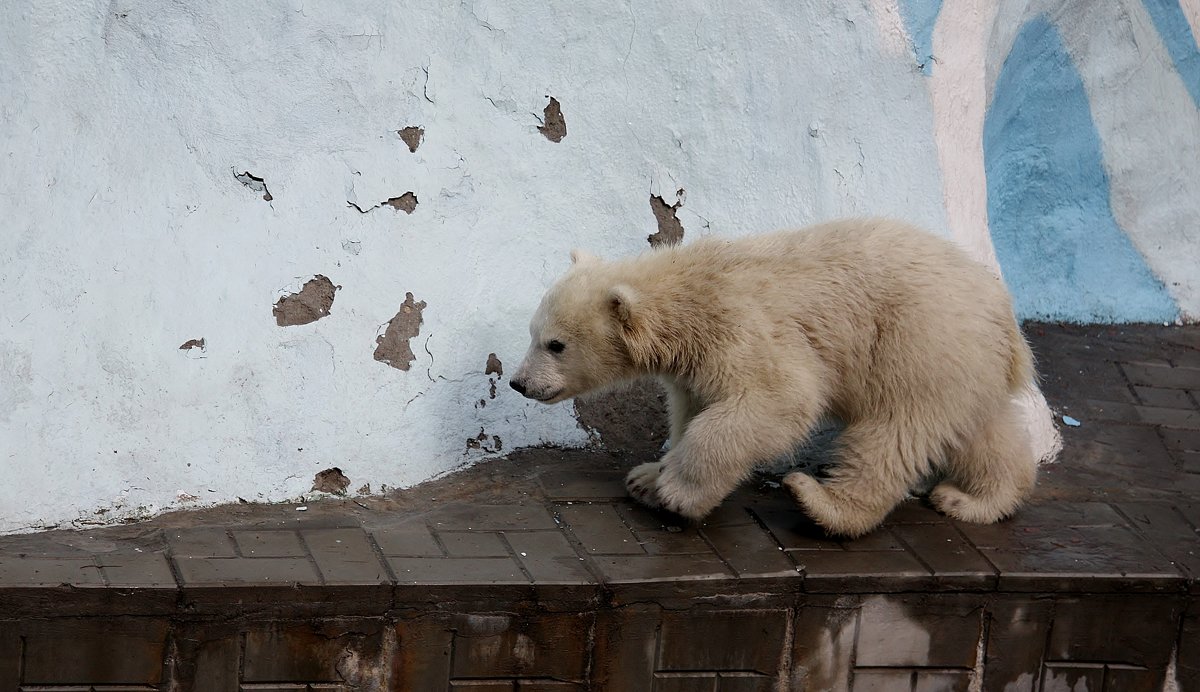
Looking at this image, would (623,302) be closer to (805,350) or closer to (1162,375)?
(805,350)

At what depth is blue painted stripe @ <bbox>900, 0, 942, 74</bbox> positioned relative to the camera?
200 inches

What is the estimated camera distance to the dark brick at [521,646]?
3.50 metres

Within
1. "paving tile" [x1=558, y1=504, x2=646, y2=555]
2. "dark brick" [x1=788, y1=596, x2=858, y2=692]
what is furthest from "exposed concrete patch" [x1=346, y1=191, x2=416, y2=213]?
"dark brick" [x1=788, y1=596, x2=858, y2=692]

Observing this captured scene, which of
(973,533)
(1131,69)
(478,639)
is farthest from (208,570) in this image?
(1131,69)

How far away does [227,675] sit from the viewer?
11.0 ft

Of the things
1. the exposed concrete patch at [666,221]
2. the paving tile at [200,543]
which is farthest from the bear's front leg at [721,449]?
the paving tile at [200,543]

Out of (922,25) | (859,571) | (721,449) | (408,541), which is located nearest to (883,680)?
(859,571)

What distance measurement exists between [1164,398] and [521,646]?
3422mm

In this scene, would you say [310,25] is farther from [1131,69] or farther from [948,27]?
[1131,69]

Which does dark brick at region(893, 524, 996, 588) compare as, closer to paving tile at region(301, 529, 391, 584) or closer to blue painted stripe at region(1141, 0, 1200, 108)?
paving tile at region(301, 529, 391, 584)

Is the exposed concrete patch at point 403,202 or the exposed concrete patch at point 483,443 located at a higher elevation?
the exposed concrete patch at point 403,202

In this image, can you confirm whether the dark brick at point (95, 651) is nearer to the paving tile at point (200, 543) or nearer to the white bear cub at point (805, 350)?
the paving tile at point (200, 543)

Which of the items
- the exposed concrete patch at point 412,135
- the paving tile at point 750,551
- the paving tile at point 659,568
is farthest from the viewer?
the exposed concrete patch at point 412,135

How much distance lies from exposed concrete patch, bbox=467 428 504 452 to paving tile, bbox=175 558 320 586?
106cm
